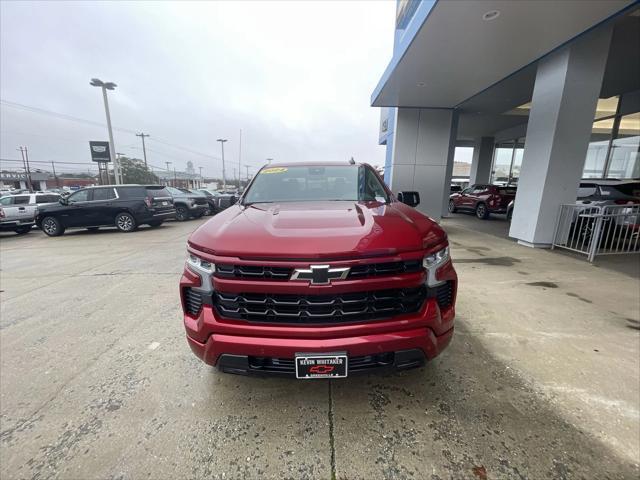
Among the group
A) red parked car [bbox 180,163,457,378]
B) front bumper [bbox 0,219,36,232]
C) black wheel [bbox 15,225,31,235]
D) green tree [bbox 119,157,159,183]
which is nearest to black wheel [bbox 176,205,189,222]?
front bumper [bbox 0,219,36,232]

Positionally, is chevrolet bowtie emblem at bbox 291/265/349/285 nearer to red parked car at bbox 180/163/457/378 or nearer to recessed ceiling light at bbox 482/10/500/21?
red parked car at bbox 180/163/457/378

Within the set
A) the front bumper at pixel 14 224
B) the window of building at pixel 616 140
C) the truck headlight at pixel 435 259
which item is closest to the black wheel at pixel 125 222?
the front bumper at pixel 14 224

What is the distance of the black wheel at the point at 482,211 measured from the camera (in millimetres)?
12708

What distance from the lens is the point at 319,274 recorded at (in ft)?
5.41

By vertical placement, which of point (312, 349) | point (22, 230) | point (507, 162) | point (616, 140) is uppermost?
point (616, 140)

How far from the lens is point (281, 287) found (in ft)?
5.47

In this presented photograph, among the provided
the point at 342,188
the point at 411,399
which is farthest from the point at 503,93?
the point at 411,399

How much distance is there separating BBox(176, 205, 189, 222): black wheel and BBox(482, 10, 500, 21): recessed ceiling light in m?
12.6

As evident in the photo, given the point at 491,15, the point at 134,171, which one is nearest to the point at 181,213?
the point at 491,15

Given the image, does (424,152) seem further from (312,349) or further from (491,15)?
(312,349)

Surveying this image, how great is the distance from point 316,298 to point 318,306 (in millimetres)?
48

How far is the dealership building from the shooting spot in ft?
17.0

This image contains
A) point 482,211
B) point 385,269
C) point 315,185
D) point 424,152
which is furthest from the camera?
point 482,211

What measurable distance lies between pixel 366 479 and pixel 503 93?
40.3 ft
